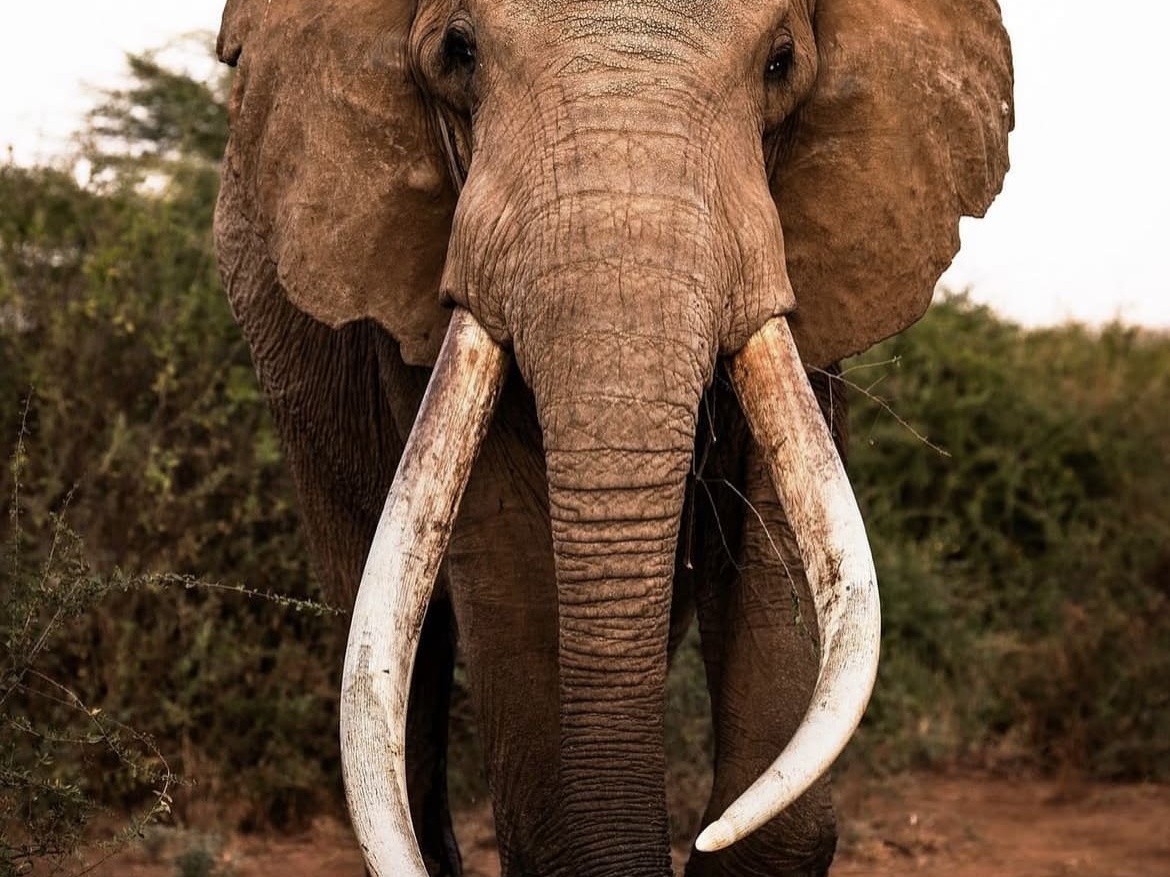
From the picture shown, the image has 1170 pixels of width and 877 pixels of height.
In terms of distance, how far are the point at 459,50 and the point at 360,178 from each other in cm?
38

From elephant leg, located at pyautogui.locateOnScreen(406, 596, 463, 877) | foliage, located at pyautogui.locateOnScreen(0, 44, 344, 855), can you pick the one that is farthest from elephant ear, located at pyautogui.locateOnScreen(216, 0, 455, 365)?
foliage, located at pyautogui.locateOnScreen(0, 44, 344, 855)

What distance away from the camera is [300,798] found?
20.4 ft

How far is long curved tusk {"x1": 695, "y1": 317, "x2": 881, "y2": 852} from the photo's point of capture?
312 cm

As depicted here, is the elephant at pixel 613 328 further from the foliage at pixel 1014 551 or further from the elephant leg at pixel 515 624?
the foliage at pixel 1014 551

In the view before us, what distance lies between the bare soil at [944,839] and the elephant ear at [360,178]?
1.94 metres

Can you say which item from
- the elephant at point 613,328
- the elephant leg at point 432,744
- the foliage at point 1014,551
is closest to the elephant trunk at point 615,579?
the elephant at point 613,328

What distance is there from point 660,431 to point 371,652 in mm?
588

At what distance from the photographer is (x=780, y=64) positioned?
3.74m

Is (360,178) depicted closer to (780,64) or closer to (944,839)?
(780,64)

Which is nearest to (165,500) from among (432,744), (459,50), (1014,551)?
(432,744)

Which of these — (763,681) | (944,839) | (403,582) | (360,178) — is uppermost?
(360,178)

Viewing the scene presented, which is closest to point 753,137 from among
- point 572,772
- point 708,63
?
point 708,63

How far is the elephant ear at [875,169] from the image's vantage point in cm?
393

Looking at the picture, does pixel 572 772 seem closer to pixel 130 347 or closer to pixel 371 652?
pixel 371 652
